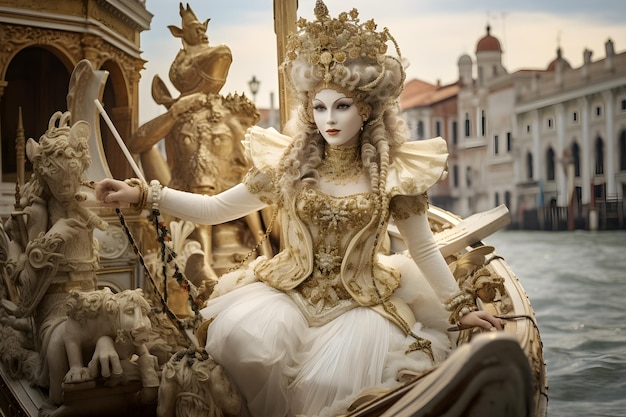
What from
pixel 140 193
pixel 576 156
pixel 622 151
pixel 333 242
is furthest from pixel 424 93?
pixel 140 193

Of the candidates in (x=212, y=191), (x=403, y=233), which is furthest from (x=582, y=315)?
(x=403, y=233)

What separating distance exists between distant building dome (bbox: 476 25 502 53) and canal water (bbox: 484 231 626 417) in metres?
1.30

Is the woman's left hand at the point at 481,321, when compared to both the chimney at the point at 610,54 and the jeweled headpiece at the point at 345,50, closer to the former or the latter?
the jeweled headpiece at the point at 345,50

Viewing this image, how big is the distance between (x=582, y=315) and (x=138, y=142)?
11.0 ft

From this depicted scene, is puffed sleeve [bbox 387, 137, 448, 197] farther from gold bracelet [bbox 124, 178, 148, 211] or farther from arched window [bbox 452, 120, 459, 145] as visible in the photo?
arched window [bbox 452, 120, 459, 145]

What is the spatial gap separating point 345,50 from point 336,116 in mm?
227

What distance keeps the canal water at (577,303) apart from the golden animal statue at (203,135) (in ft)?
6.60

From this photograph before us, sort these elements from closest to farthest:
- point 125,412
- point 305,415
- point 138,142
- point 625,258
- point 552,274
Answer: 1. point 305,415
2. point 125,412
3. point 138,142
4. point 625,258
5. point 552,274

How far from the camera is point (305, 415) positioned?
2.60 meters

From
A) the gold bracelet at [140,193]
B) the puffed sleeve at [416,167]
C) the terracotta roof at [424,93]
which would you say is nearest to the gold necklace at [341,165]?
the puffed sleeve at [416,167]

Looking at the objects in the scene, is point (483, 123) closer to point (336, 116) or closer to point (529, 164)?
point (529, 164)

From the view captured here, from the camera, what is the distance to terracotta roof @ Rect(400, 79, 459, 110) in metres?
5.71

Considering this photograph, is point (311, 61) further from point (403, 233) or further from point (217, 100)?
point (217, 100)

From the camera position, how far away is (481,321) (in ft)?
9.02
